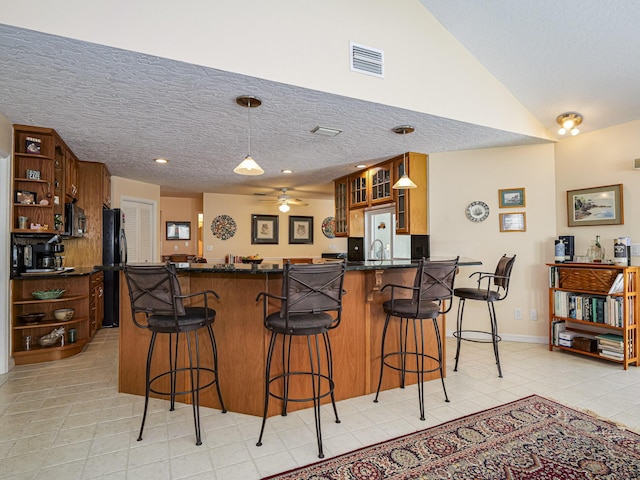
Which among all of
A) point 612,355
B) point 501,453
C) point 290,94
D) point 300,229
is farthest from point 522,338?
point 300,229

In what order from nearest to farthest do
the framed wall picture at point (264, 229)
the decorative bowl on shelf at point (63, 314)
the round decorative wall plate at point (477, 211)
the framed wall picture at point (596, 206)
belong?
1. the framed wall picture at point (596, 206)
2. the decorative bowl on shelf at point (63, 314)
3. the round decorative wall plate at point (477, 211)
4. the framed wall picture at point (264, 229)

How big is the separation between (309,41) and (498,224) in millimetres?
3082

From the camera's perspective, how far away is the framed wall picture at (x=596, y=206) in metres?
3.54

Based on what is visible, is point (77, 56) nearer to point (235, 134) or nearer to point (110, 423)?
point (235, 134)

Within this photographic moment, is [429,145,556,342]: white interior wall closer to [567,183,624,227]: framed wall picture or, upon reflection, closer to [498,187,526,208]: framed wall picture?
[498,187,526,208]: framed wall picture

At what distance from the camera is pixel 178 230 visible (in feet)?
27.6

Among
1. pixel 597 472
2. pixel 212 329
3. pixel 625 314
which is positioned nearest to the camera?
pixel 597 472

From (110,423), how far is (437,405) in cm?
222

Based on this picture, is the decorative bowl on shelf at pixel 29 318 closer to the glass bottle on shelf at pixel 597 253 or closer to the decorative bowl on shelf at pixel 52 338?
the decorative bowl on shelf at pixel 52 338

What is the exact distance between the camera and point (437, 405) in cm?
251

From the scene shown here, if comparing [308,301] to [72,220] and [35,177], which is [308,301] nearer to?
[35,177]

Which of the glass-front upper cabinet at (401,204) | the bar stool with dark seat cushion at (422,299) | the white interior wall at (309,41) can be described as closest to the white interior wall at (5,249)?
the white interior wall at (309,41)

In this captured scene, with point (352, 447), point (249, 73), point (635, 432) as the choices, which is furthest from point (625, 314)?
point (249, 73)

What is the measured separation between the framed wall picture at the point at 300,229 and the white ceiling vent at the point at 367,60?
5.63 meters
